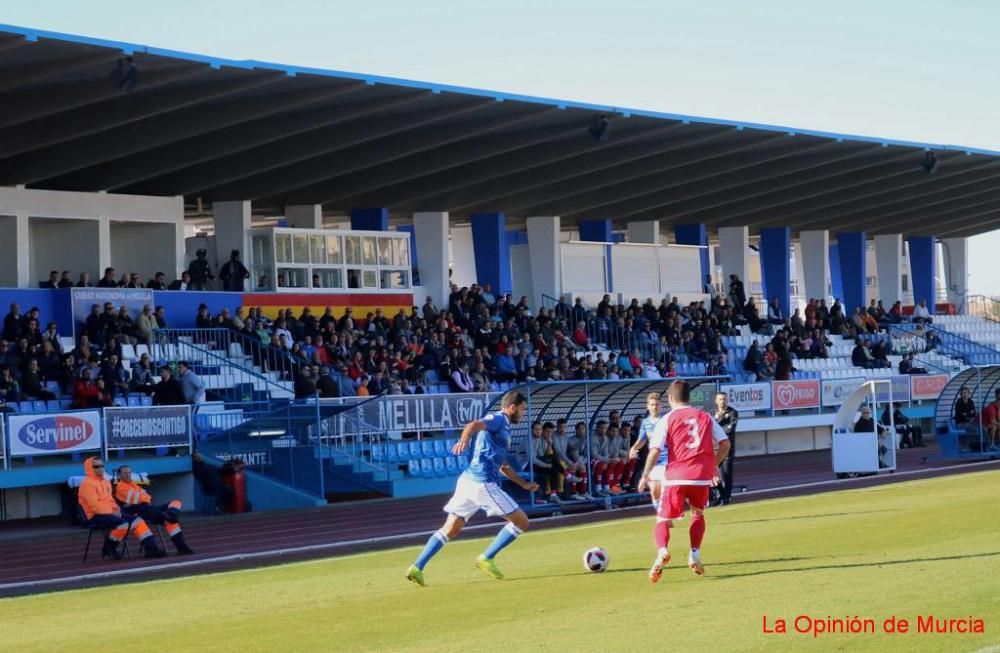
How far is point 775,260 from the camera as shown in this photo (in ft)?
182

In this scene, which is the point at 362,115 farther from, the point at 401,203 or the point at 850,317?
the point at 850,317

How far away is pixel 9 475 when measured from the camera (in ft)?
76.5

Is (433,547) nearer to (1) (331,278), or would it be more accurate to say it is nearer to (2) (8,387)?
(2) (8,387)

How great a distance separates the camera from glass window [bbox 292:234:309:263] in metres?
38.0

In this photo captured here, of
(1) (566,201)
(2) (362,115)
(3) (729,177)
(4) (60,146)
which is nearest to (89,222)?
(4) (60,146)

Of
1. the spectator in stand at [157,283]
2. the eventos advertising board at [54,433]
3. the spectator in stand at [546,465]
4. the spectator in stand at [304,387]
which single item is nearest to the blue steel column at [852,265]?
the spectator in stand at [157,283]

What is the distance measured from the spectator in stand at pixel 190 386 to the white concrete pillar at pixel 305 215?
1467 centimetres

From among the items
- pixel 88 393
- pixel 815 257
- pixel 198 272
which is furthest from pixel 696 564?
pixel 815 257

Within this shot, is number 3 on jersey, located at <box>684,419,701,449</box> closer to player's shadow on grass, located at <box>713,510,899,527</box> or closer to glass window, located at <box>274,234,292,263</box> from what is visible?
player's shadow on grass, located at <box>713,510,899,527</box>

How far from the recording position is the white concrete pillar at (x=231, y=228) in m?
37.8

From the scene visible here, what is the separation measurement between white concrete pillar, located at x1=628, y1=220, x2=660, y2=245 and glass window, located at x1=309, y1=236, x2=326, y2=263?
50.1 feet

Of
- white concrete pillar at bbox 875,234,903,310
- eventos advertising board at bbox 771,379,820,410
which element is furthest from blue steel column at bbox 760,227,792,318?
eventos advertising board at bbox 771,379,820,410

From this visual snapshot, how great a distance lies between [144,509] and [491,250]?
85.2ft

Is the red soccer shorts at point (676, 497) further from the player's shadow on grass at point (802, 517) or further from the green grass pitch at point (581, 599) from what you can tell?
the player's shadow on grass at point (802, 517)
